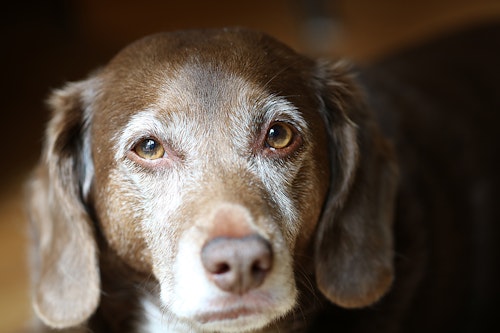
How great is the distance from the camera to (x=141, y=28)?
5.92 meters

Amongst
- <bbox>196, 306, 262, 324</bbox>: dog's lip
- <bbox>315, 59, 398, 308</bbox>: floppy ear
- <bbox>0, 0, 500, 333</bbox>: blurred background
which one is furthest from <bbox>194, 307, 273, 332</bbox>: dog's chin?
<bbox>0, 0, 500, 333</bbox>: blurred background

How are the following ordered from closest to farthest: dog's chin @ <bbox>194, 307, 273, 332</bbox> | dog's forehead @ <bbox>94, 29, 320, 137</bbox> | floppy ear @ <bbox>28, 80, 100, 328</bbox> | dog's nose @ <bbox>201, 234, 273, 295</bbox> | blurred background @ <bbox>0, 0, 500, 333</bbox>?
1. dog's nose @ <bbox>201, 234, 273, 295</bbox>
2. dog's chin @ <bbox>194, 307, 273, 332</bbox>
3. dog's forehead @ <bbox>94, 29, 320, 137</bbox>
4. floppy ear @ <bbox>28, 80, 100, 328</bbox>
5. blurred background @ <bbox>0, 0, 500, 333</bbox>

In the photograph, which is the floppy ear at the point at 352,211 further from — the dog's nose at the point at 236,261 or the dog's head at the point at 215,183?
the dog's nose at the point at 236,261

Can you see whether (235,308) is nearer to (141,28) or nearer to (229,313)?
(229,313)

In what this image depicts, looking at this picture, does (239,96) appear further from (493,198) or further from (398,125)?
(493,198)

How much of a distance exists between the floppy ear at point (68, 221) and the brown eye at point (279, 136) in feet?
2.06

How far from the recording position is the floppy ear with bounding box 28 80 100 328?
2.68 m

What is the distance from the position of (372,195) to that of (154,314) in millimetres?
831

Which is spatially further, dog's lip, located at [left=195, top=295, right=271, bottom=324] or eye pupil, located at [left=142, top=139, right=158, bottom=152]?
eye pupil, located at [left=142, top=139, right=158, bottom=152]

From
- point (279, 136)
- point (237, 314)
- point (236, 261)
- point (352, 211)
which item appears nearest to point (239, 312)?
point (237, 314)

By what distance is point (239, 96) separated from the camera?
2.45 meters

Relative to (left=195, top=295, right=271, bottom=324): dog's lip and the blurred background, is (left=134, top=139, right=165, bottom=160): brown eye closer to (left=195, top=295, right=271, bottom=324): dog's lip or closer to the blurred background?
(left=195, top=295, right=271, bottom=324): dog's lip

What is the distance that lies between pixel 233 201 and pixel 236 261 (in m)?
0.21

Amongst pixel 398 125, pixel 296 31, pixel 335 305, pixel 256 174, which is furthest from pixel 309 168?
pixel 296 31
